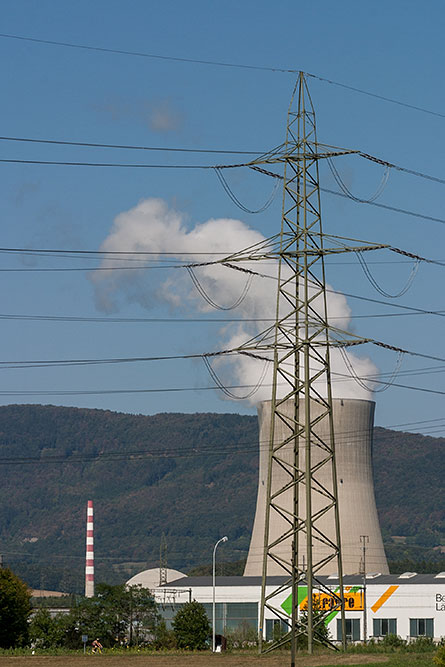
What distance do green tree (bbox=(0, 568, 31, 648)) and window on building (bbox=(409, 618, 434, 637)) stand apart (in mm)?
22876

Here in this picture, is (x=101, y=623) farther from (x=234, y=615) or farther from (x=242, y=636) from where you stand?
(x=234, y=615)

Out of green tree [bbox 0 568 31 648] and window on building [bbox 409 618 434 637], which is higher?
green tree [bbox 0 568 31 648]

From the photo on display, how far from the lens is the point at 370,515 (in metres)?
→ 56.9

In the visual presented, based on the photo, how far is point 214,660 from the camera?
1363 inches

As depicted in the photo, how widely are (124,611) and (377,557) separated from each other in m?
15.9

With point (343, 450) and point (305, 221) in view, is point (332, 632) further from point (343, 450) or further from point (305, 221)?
point (305, 221)

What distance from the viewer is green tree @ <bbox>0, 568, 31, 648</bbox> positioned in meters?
43.8

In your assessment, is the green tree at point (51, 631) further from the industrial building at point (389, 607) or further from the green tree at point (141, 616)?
the industrial building at point (389, 607)

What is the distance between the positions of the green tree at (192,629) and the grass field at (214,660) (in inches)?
411

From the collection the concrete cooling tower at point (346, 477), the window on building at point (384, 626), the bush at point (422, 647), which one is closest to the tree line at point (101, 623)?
the concrete cooling tower at point (346, 477)

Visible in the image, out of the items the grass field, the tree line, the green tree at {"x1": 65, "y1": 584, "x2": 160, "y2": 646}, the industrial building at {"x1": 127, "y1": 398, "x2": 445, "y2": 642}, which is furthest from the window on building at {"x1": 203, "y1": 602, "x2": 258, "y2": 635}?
the grass field

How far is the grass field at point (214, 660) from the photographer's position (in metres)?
31.6

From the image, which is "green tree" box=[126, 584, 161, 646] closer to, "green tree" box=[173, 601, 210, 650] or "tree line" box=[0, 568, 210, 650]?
"tree line" box=[0, 568, 210, 650]

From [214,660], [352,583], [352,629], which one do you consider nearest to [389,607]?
[352,629]
